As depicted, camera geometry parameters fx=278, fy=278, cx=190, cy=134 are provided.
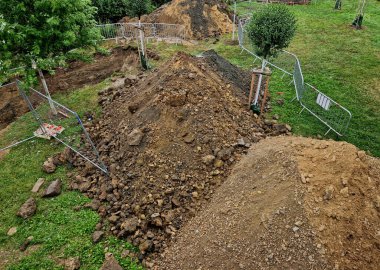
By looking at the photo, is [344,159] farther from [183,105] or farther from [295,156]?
[183,105]

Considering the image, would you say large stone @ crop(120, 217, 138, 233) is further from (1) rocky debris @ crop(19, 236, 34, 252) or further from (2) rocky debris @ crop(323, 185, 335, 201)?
(2) rocky debris @ crop(323, 185, 335, 201)

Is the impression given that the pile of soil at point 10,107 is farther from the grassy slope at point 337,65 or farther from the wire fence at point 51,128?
the grassy slope at point 337,65

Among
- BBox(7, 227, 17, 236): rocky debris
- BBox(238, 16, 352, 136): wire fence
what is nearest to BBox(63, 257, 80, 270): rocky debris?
BBox(7, 227, 17, 236): rocky debris

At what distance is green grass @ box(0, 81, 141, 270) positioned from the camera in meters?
6.77

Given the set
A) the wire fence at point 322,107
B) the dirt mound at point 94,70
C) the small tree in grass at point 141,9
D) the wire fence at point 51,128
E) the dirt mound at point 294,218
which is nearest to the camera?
the dirt mound at point 294,218

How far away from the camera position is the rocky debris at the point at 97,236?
274 inches

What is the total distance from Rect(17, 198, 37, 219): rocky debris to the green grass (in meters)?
0.14

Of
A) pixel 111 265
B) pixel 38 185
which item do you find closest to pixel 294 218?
pixel 111 265

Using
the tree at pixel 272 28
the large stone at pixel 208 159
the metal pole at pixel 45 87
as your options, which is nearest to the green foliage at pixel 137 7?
the metal pole at pixel 45 87

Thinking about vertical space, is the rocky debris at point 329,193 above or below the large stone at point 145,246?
above

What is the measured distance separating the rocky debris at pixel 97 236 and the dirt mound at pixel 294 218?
175 centimetres

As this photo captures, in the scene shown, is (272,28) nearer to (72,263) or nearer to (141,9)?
(141,9)

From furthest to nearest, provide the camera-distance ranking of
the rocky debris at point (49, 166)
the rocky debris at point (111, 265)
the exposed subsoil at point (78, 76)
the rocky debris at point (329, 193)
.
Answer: the exposed subsoil at point (78, 76)
the rocky debris at point (49, 166)
the rocky debris at point (111, 265)
the rocky debris at point (329, 193)

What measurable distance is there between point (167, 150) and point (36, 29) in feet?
19.4
